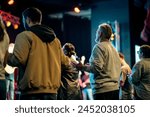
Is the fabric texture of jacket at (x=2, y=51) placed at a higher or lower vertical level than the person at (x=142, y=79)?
higher

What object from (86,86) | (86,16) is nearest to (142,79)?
(86,86)

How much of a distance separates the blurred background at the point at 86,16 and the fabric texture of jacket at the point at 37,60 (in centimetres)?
706

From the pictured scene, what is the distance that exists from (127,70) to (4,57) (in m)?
2.54

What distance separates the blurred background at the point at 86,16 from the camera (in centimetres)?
1093

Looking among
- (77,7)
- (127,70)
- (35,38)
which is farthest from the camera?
(77,7)

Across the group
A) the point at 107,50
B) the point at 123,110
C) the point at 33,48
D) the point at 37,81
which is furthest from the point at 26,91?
the point at 107,50

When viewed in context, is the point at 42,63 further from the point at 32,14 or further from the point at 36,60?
the point at 32,14

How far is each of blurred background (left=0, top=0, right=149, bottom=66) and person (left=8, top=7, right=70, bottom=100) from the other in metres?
7.02

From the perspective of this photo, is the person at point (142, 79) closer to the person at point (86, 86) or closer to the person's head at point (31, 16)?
the person's head at point (31, 16)

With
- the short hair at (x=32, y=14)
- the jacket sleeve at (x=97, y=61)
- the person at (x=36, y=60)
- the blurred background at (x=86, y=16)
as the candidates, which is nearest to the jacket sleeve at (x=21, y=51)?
the person at (x=36, y=60)

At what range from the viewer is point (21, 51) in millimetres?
3119

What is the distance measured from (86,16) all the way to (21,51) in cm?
1047

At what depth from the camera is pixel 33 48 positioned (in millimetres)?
3180

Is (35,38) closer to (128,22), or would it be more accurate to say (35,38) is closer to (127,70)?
(127,70)
